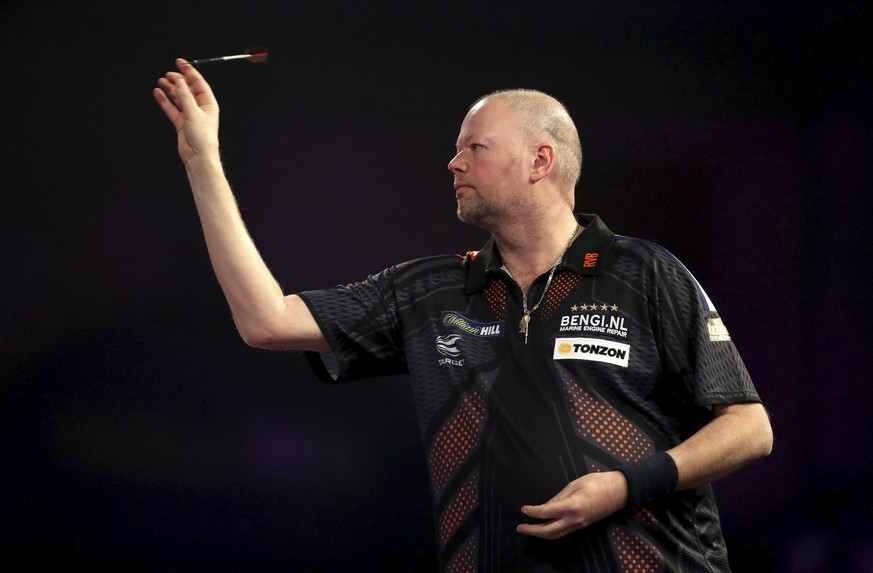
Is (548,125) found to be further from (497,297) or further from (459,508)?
(459,508)

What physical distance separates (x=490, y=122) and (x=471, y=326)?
0.45 meters

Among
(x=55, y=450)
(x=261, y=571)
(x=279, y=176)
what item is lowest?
(x=261, y=571)

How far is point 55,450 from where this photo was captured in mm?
2768

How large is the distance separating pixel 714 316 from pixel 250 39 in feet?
6.09

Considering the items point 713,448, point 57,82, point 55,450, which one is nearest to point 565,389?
point 713,448

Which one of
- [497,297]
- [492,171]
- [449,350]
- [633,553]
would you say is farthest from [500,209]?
[633,553]

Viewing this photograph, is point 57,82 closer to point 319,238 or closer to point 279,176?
point 279,176

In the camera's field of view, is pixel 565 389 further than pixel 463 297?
No

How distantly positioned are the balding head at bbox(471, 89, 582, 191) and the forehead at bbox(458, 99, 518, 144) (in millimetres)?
14

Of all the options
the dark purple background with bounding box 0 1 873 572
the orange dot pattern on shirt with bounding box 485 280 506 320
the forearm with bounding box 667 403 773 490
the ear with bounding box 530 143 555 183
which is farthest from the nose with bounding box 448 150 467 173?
the dark purple background with bounding box 0 1 873 572

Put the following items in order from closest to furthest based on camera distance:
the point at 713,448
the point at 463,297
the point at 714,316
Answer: the point at 713,448 < the point at 714,316 < the point at 463,297

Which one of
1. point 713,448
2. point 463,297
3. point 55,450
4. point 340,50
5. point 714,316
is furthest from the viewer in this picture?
point 340,50

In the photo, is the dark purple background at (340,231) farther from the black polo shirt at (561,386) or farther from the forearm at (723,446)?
the forearm at (723,446)

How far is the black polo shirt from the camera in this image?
5.22 ft
